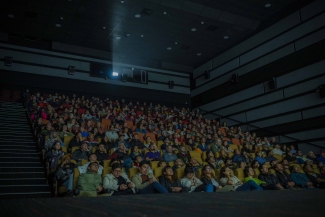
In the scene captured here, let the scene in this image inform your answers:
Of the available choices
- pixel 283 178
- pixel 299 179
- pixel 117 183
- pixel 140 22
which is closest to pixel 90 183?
pixel 117 183

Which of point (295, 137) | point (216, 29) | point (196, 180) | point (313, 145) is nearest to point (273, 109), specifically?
point (295, 137)

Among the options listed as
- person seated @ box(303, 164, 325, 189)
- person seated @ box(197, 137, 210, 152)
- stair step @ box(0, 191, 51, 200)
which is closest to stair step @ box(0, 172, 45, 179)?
stair step @ box(0, 191, 51, 200)

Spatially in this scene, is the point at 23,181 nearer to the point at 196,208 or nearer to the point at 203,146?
the point at 196,208

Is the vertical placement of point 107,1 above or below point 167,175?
above

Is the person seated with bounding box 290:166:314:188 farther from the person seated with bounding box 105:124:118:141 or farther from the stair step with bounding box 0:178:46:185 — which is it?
the stair step with bounding box 0:178:46:185

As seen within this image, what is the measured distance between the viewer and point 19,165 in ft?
13.1

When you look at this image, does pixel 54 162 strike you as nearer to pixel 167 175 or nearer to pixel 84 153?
pixel 84 153

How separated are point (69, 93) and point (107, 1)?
14.4 feet

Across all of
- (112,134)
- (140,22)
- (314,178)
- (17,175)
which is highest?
(140,22)

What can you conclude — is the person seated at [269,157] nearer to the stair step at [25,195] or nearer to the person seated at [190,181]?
the person seated at [190,181]

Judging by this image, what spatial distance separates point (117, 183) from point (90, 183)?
345 mm

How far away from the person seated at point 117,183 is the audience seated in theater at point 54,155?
1010 millimetres

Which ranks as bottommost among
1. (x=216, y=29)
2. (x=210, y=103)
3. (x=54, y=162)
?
(x=54, y=162)

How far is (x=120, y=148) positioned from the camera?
15.7 feet
